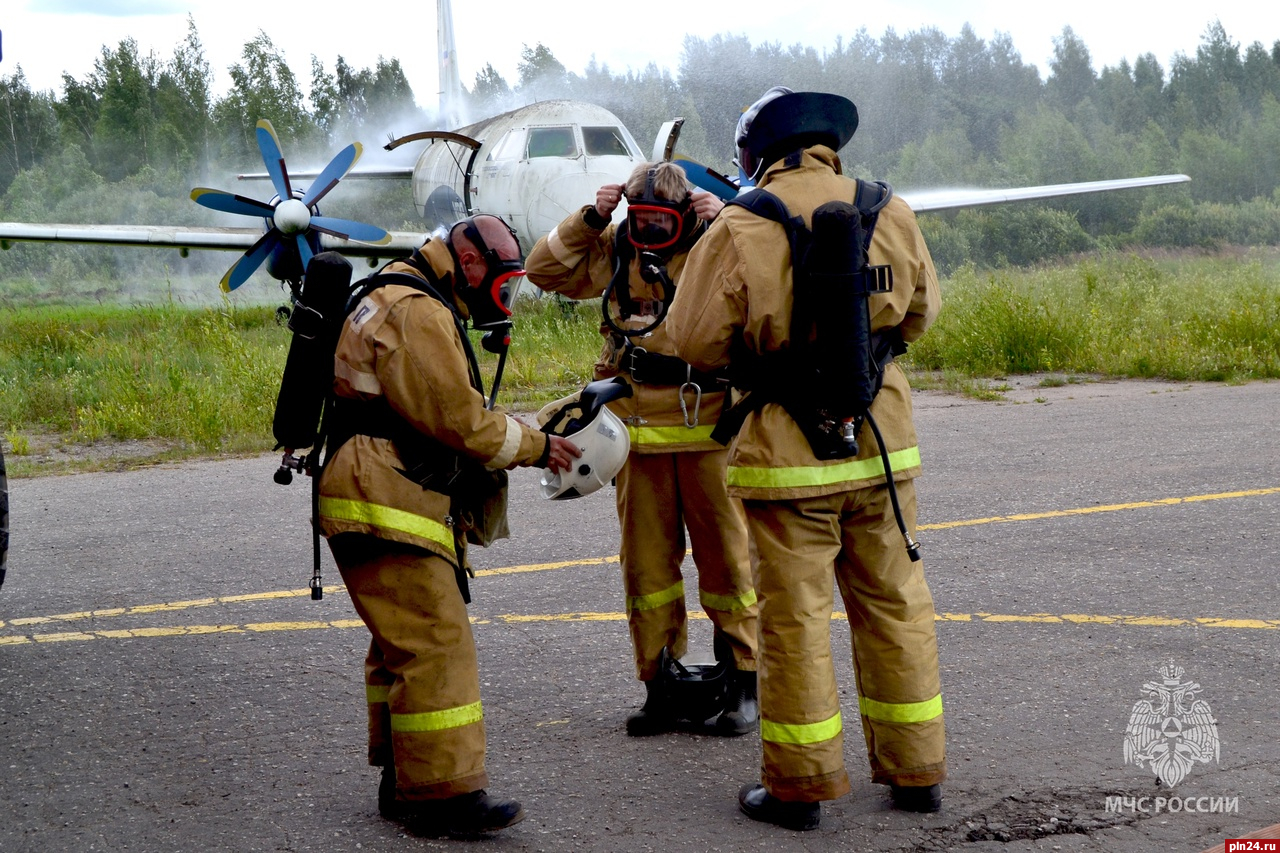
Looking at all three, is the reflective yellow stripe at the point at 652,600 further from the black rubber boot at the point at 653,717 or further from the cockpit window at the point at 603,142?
the cockpit window at the point at 603,142

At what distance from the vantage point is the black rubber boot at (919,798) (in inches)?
143

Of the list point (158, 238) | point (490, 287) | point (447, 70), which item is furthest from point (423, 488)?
point (447, 70)

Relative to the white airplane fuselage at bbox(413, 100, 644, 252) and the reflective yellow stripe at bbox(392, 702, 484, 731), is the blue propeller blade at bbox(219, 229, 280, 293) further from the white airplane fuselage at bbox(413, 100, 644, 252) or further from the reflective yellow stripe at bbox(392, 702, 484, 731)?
the reflective yellow stripe at bbox(392, 702, 484, 731)

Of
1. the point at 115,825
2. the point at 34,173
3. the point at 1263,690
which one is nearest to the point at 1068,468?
the point at 1263,690

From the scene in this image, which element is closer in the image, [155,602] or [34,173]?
[155,602]

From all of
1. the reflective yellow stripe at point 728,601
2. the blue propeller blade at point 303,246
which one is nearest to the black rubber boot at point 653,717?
the reflective yellow stripe at point 728,601

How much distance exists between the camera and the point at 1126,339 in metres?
13.3

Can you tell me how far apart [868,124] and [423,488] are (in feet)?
167

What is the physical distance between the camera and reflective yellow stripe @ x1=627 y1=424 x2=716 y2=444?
14.4 feet

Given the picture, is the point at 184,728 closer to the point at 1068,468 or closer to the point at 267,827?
the point at 267,827

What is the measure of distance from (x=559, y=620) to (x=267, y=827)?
80.9 inches

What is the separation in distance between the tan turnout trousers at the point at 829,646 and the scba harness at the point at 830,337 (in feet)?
0.38

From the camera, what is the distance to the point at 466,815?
3.57 m

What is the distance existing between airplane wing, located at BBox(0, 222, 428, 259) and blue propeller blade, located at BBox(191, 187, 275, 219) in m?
1.05
